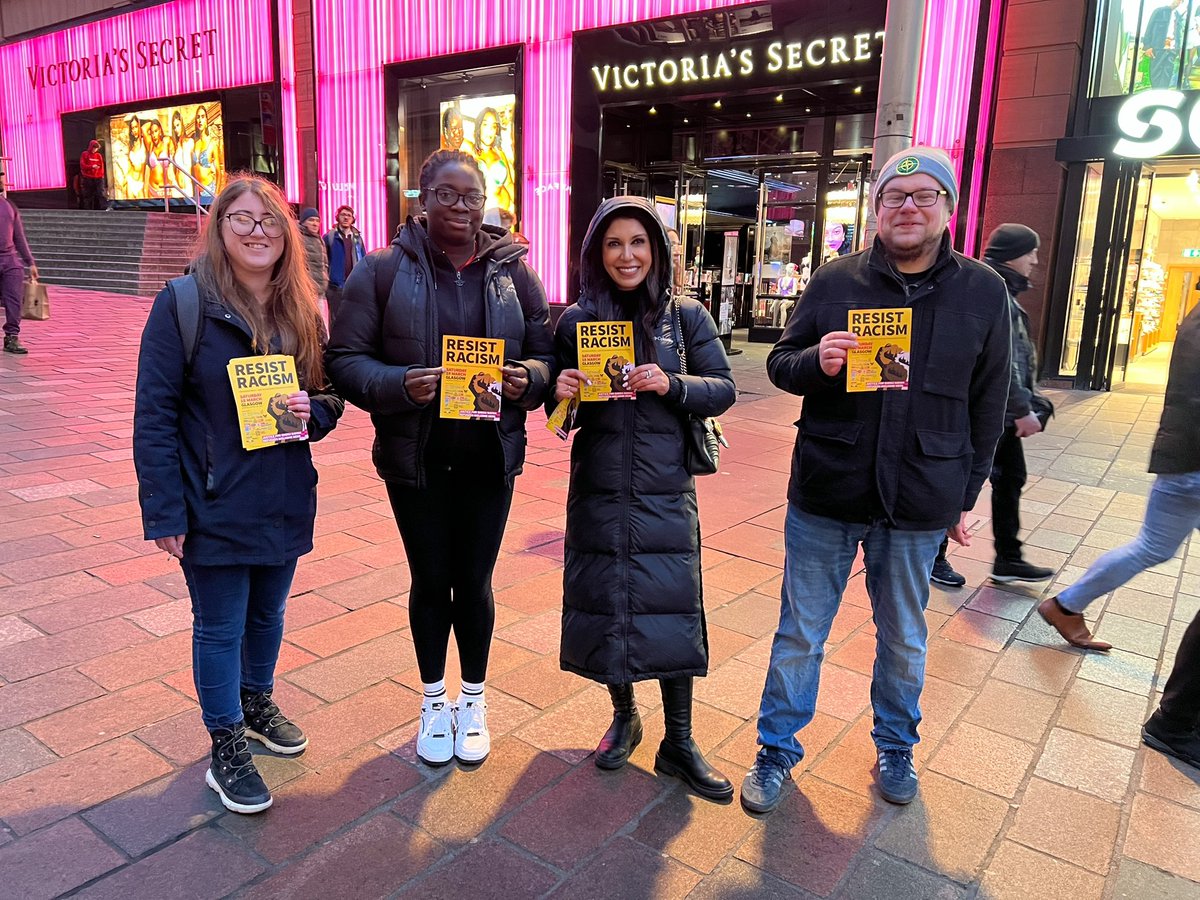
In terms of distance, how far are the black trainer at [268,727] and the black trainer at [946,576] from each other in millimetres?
3314

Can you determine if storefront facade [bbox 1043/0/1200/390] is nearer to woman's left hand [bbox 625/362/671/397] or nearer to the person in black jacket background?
the person in black jacket background

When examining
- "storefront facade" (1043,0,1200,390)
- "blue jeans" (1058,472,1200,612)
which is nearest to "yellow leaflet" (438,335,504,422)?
"blue jeans" (1058,472,1200,612)

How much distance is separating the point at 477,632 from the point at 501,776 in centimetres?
47

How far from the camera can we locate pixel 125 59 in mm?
22188

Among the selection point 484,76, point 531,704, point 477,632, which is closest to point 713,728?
point 531,704

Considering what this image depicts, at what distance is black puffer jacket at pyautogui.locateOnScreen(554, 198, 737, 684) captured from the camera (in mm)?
2674

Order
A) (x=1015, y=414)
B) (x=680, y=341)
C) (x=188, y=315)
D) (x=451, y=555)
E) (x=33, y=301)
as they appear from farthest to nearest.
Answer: (x=33, y=301) → (x=1015, y=414) → (x=451, y=555) → (x=680, y=341) → (x=188, y=315)

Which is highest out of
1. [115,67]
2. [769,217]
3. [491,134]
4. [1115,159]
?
[115,67]

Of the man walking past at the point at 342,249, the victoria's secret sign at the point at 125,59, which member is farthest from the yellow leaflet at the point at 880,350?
the victoria's secret sign at the point at 125,59

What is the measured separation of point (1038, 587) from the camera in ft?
15.3

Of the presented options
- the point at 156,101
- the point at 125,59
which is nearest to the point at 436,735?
the point at 156,101

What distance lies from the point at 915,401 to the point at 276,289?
6.44 ft

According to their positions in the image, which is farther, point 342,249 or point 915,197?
point 342,249

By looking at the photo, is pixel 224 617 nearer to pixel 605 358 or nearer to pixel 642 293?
pixel 605 358
